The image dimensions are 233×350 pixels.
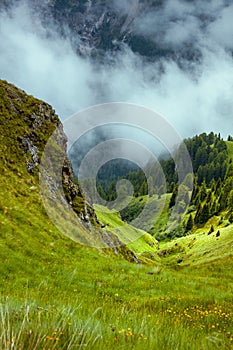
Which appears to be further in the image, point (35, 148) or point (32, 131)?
point (32, 131)

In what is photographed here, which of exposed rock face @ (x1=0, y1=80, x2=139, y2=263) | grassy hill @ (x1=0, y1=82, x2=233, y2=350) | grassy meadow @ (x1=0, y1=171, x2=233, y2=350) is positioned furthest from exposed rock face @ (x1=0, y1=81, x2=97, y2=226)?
grassy meadow @ (x1=0, y1=171, x2=233, y2=350)

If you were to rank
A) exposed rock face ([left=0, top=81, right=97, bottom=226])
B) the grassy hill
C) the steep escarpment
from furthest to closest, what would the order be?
exposed rock face ([left=0, top=81, right=97, bottom=226]), the steep escarpment, the grassy hill

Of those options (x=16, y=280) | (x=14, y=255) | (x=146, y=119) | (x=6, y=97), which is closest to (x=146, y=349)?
(x=16, y=280)

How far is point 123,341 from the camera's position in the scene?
12.2 feet

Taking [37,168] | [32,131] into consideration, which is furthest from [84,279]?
[32,131]

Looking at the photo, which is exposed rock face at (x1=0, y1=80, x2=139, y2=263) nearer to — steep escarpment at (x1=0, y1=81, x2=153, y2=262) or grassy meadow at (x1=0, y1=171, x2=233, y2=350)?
steep escarpment at (x1=0, y1=81, x2=153, y2=262)

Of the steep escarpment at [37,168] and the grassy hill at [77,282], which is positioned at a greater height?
the steep escarpment at [37,168]

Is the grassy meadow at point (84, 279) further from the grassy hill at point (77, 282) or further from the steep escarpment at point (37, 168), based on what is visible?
the steep escarpment at point (37, 168)

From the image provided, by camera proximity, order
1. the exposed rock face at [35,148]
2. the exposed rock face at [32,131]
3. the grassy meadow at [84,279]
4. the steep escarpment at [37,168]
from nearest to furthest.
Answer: the grassy meadow at [84,279] < the steep escarpment at [37,168] < the exposed rock face at [35,148] < the exposed rock face at [32,131]

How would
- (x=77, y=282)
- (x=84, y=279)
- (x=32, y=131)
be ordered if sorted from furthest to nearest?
(x=32, y=131)
(x=84, y=279)
(x=77, y=282)

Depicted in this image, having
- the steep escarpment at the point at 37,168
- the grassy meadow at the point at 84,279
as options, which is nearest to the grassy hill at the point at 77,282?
the grassy meadow at the point at 84,279

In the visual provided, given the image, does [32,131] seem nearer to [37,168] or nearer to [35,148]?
[35,148]

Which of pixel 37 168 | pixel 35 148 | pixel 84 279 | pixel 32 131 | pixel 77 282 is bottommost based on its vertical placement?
pixel 77 282

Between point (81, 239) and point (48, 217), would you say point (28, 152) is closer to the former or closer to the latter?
point (48, 217)
